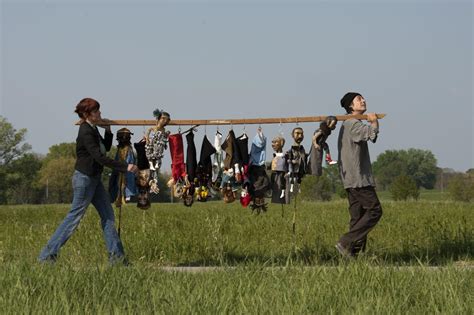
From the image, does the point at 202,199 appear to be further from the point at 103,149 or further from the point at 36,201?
the point at 36,201

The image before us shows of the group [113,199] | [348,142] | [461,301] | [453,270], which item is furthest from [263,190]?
[461,301]

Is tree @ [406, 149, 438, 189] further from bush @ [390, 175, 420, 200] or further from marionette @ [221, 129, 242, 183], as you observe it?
marionette @ [221, 129, 242, 183]

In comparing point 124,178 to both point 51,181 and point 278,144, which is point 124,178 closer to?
point 278,144

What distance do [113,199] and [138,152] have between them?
2.33ft

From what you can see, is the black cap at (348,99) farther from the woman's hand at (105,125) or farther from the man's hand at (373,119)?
the woman's hand at (105,125)

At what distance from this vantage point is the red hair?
28.6 ft

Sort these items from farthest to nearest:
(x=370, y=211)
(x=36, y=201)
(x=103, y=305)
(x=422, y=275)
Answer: (x=36, y=201), (x=370, y=211), (x=422, y=275), (x=103, y=305)

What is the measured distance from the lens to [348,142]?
8977 mm

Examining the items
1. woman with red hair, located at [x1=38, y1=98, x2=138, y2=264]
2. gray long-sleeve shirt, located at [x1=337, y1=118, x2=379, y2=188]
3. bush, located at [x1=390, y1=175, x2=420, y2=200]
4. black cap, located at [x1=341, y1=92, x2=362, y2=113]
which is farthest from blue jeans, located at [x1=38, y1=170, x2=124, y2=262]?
bush, located at [x1=390, y1=175, x2=420, y2=200]

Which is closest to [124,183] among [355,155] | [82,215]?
[82,215]

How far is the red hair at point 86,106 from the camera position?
871 cm

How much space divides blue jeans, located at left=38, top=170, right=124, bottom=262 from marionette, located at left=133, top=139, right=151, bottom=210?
776 mm

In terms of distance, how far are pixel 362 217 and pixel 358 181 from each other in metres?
0.47

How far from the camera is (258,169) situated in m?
9.71
